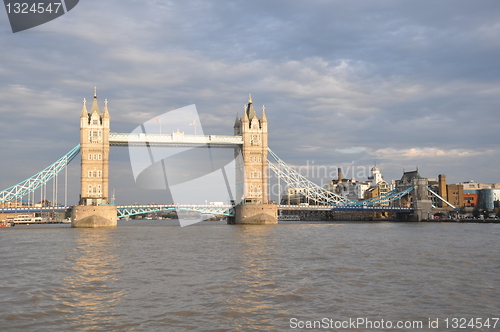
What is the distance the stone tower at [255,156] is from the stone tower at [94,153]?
2258 cm

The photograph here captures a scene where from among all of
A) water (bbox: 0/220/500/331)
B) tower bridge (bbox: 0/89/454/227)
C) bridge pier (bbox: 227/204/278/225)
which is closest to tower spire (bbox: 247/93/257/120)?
tower bridge (bbox: 0/89/454/227)

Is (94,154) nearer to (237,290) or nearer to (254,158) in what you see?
(254,158)

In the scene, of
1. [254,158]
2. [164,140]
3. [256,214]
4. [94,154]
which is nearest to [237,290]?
[256,214]

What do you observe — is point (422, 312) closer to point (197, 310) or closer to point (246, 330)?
point (246, 330)

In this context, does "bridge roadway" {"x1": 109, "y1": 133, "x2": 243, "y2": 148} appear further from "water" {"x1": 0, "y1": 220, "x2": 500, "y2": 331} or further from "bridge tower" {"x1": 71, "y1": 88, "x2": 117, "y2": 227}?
"water" {"x1": 0, "y1": 220, "x2": 500, "y2": 331}

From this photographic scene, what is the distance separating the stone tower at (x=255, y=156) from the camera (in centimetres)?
8194

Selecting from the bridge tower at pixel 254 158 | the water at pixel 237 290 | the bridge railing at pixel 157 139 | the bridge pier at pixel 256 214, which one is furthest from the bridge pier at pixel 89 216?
the water at pixel 237 290

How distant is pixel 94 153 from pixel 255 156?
26.3 metres

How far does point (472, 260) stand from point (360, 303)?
13.3 m

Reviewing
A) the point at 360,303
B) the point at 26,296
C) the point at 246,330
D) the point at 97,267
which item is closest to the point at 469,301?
the point at 360,303

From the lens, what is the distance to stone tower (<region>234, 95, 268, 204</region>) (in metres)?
81.9

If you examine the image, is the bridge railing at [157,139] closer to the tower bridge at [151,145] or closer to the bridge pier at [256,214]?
the tower bridge at [151,145]

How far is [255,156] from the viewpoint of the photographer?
3268 inches

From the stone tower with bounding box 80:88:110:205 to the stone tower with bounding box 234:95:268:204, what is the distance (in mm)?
22585
